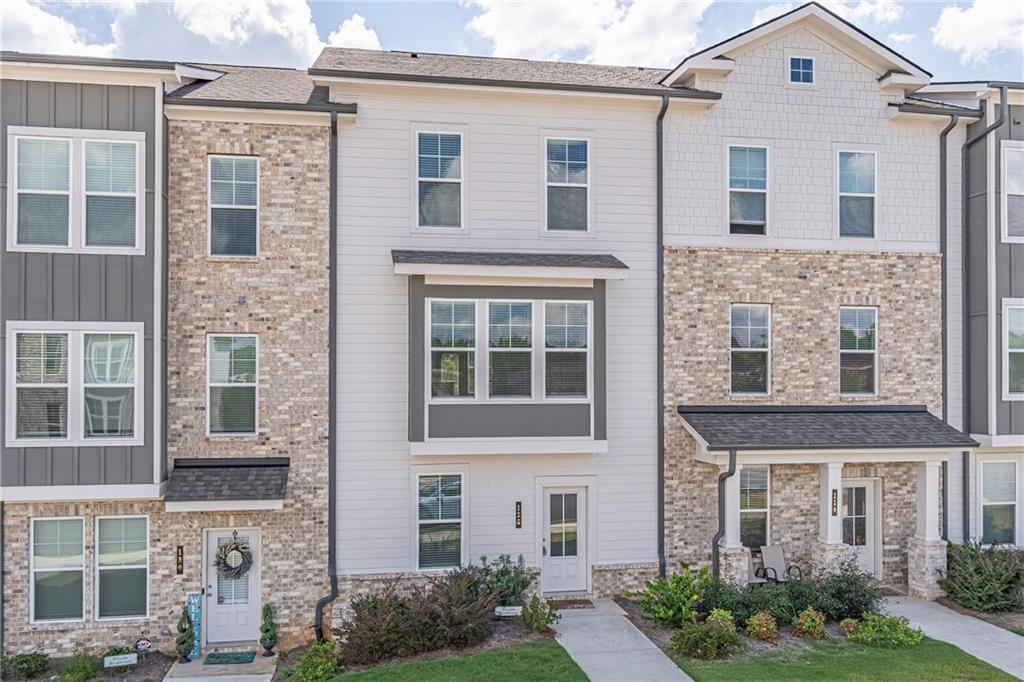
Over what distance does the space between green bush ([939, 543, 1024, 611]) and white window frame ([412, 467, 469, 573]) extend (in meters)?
8.70

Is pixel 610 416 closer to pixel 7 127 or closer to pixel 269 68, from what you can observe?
pixel 269 68

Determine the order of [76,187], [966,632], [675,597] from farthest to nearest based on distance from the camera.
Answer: [675,597] < [966,632] < [76,187]

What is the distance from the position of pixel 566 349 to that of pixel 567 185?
3.00 meters

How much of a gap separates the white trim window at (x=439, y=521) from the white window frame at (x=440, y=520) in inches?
0.7

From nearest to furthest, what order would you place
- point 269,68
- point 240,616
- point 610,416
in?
point 240,616 < point 610,416 < point 269,68

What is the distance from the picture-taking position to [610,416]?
13.1m

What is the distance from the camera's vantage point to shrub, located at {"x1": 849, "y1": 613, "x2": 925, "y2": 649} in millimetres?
10945

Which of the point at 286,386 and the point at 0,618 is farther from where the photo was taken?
the point at 286,386

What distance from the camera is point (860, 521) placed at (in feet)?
46.2

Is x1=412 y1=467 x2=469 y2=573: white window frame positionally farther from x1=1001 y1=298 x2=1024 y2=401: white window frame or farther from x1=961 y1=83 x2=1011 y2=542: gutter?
x1=1001 y1=298 x2=1024 y2=401: white window frame

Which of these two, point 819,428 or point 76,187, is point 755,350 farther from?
point 76,187

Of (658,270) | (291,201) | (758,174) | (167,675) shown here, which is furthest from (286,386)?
(758,174)

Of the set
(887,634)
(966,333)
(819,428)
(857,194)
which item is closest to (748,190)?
(857,194)

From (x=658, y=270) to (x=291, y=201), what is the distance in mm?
6571
